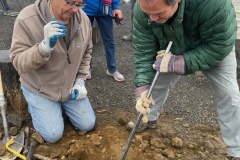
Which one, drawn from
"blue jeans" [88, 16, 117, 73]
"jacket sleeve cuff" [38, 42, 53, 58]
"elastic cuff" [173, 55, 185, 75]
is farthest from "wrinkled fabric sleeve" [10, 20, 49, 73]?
"blue jeans" [88, 16, 117, 73]

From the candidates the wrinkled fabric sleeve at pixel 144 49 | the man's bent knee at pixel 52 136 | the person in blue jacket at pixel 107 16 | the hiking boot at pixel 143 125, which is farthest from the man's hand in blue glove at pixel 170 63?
the person in blue jacket at pixel 107 16

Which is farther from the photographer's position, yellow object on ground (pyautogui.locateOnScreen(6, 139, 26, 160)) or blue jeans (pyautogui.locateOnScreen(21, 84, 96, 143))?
blue jeans (pyautogui.locateOnScreen(21, 84, 96, 143))

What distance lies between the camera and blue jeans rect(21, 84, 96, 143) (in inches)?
115

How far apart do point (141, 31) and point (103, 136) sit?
3.74ft

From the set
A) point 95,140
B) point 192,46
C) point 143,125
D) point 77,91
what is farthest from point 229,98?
point 77,91

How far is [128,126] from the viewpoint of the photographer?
311 centimetres

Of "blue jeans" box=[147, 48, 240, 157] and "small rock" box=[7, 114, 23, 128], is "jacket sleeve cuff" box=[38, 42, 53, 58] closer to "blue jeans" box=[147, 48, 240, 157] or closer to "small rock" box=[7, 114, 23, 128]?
"small rock" box=[7, 114, 23, 128]

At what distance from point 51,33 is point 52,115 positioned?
0.91 metres

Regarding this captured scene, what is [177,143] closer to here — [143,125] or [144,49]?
[143,125]

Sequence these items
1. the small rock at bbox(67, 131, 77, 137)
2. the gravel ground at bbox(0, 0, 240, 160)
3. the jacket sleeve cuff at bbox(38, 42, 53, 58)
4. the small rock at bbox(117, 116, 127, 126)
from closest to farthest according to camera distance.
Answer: the jacket sleeve cuff at bbox(38, 42, 53, 58)
the gravel ground at bbox(0, 0, 240, 160)
the small rock at bbox(67, 131, 77, 137)
the small rock at bbox(117, 116, 127, 126)

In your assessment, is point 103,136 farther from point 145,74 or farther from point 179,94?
point 179,94

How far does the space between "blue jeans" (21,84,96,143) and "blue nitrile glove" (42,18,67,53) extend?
679 millimetres

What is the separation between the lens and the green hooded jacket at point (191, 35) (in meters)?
2.13

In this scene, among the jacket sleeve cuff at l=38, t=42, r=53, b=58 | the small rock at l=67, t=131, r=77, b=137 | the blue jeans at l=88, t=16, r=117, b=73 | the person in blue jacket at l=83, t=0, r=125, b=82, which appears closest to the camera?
the jacket sleeve cuff at l=38, t=42, r=53, b=58
